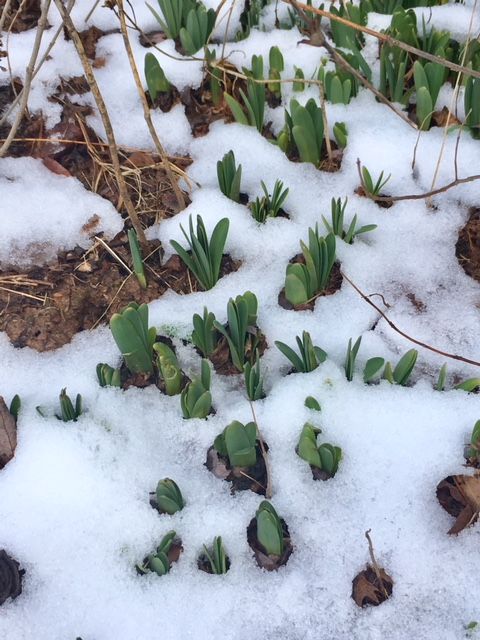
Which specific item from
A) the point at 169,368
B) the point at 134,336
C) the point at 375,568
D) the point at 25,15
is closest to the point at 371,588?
the point at 375,568

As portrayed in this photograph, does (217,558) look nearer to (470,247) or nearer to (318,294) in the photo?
(318,294)

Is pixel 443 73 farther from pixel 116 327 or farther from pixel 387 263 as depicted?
pixel 116 327

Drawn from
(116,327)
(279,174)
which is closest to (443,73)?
(279,174)

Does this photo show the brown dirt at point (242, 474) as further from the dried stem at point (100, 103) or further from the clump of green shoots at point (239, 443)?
the dried stem at point (100, 103)

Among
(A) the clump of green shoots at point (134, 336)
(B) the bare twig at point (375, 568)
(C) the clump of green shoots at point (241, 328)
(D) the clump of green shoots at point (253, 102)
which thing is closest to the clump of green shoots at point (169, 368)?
(A) the clump of green shoots at point (134, 336)

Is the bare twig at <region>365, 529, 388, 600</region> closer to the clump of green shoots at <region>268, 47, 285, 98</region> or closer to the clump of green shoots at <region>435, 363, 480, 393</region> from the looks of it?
the clump of green shoots at <region>435, 363, 480, 393</region>

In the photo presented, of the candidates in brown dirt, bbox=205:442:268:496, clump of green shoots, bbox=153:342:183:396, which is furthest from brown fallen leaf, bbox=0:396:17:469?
brown dirt, bbox=205:442:268:496
